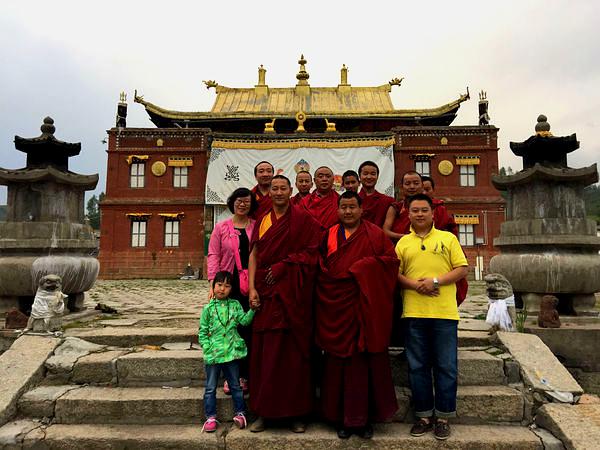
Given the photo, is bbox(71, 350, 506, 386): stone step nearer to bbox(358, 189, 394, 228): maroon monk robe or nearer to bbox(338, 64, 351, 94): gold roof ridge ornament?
bbox(358, 189, 394, 228): maroon monk robe

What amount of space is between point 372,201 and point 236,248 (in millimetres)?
1340

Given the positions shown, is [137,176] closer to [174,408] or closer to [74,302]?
[74,302]

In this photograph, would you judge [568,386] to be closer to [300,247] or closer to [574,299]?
[574,299]

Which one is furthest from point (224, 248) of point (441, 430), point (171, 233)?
point (171, 233)

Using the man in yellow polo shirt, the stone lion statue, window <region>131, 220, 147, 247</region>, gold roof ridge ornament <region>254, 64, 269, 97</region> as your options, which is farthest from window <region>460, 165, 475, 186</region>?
the stone lion statue

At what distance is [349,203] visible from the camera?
2.88 metres

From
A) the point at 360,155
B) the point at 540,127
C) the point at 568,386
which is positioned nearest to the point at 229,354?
the point at 568,386

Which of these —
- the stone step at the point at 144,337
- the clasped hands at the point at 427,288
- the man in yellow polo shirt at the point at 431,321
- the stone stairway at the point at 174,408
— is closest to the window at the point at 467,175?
the stone step at the point at 144,337

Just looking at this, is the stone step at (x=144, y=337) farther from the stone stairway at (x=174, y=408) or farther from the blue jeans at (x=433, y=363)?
the blue jeans at (x=433, y=363)

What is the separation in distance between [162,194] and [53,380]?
55.9 feet

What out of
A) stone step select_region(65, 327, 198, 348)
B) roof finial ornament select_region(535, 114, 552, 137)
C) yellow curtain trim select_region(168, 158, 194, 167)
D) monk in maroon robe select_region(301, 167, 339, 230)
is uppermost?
yellow curtain trim select_region(168, 158, 194, 167)

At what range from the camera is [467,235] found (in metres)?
19.0

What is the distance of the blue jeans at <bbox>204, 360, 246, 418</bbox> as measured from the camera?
286 cm

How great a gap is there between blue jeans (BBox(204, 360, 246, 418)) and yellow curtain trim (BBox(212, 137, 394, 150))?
17.1 metres
